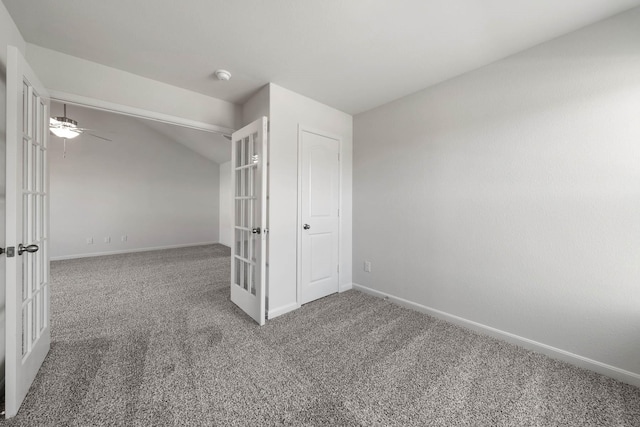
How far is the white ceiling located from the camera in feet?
5.09

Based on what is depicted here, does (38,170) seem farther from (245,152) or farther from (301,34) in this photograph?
(301,34)

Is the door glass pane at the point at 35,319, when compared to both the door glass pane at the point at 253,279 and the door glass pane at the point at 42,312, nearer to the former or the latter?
the door glass pane at the point at 42,312

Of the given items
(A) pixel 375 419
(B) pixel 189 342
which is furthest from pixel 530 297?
(B) pixel 189 342

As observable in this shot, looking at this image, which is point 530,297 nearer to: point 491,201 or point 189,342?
point 491,201

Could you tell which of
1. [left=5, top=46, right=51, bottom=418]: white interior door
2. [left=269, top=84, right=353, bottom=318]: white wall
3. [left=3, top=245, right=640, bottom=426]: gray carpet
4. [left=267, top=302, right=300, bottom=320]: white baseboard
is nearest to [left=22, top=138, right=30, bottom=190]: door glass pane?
[left=5, top=46, right=51, bottom=418]: white interior door

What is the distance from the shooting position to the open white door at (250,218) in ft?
7.67

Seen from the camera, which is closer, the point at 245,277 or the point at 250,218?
the point at 250,218

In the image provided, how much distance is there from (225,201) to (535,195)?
Answer: 7.02m

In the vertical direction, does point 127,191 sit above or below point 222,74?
below

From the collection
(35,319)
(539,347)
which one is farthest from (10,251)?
(539,347)

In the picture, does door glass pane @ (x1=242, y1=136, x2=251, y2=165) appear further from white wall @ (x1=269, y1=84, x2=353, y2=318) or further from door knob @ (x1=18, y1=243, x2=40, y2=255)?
door knob @ (x1=18, y1=243, x2=40, y2=255)

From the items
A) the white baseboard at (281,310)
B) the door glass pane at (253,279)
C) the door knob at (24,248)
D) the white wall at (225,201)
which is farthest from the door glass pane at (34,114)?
the white wall at (225,201)

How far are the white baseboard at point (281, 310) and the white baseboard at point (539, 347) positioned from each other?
1221 mm

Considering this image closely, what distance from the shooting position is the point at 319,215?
2994 millimetres
